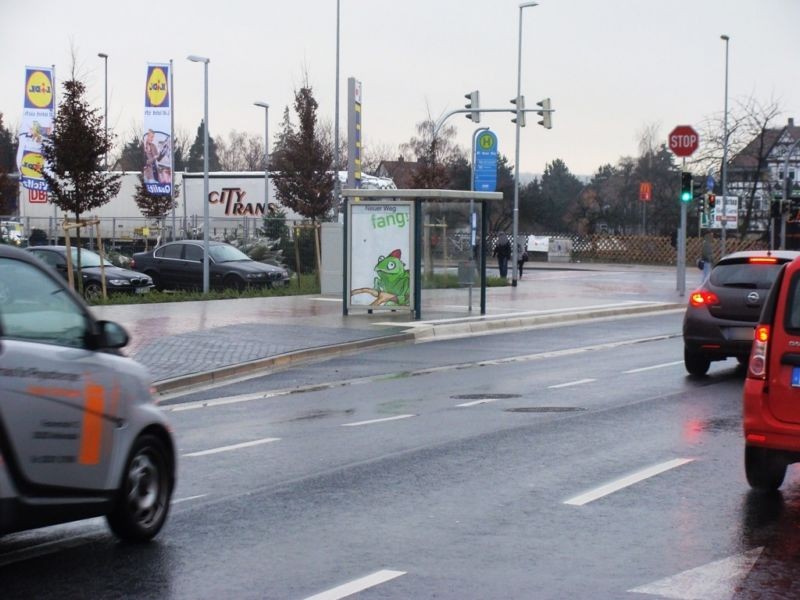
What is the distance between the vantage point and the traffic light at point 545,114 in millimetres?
37719

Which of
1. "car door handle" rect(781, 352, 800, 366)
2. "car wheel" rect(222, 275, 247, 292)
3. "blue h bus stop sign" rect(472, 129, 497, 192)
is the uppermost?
"blue h bus stop sign" rect(472, 129, 497, 192)

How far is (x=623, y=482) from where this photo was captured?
8.66 m

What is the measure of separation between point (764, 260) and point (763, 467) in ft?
25.6

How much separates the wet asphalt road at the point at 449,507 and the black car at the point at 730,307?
146cm

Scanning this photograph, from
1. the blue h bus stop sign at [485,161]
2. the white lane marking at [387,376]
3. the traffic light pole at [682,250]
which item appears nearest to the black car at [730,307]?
the white lane marking at [387,376]

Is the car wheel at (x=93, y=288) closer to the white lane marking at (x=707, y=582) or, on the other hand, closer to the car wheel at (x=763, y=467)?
the car wheel at (x=763, y=467)

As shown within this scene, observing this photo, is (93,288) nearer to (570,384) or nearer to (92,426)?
(570,384)

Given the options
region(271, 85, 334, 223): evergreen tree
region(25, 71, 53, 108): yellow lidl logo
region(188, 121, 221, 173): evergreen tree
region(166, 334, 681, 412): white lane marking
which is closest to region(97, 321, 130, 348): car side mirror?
region(166, 334, 681, 412): white lane marking

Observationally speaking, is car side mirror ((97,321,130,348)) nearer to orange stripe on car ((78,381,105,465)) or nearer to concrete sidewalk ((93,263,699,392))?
orange stripe on car ((78,381,105,465))

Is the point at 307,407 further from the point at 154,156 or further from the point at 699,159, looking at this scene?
the point at 699,159

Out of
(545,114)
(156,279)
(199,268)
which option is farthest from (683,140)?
(156,279)

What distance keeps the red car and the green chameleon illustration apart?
1673 centimetres

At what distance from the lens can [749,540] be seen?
6938 millimetres

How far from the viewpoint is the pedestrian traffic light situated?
35125 millimetres
